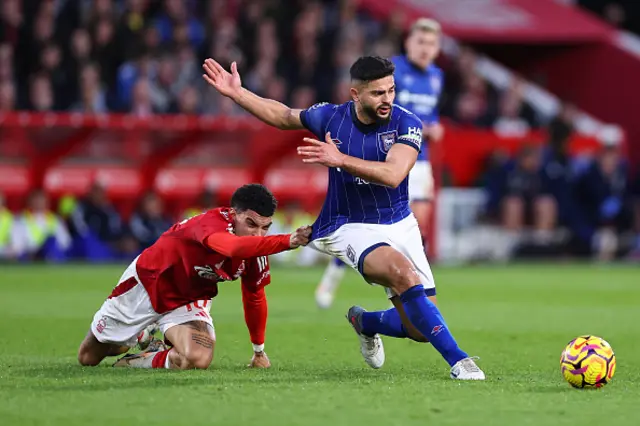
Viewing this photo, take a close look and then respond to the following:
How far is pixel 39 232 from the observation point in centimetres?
1811

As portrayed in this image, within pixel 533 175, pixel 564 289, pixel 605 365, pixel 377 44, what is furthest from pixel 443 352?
pixel 377 44

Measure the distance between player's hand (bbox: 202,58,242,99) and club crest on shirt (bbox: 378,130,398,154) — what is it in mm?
992

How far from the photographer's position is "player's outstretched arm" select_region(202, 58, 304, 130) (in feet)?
24.6

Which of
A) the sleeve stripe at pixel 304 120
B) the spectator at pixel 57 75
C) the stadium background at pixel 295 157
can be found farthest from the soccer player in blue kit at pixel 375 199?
the spectator at pixel 57 75

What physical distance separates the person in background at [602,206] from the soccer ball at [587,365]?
14957mm

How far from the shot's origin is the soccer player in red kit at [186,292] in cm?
723

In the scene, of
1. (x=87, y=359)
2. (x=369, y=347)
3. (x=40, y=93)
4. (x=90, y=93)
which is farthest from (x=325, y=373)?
(x=90, y=93)

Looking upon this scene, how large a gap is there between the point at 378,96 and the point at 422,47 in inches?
176

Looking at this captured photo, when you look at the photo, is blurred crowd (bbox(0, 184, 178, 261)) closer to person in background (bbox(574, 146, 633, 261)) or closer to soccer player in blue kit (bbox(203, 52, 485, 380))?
person in background (bbox(574, 146, 633, 261))

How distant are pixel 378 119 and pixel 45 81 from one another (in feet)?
40.9

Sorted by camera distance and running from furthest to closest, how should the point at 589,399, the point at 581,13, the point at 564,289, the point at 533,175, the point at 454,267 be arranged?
the point at 581,13
the point at 533,175
the point at 454,267
the point at 564,289
the point at 589,399

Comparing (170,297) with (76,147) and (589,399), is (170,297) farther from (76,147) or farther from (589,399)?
(76,147)

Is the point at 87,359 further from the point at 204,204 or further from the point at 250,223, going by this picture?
the point at 204,204

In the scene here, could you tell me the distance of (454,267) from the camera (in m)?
19.4
